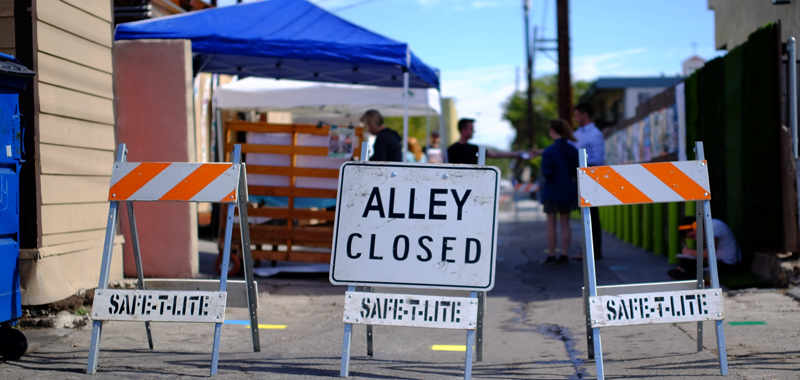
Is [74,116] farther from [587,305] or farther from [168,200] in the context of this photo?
[587,305]

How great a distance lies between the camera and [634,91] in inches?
1684

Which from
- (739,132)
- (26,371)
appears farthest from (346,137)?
(26,371)

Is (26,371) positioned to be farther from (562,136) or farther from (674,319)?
(562,136)

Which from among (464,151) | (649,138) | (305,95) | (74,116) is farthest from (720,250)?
(305,95)

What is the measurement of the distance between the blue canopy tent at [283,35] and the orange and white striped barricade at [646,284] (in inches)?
142

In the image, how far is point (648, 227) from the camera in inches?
400

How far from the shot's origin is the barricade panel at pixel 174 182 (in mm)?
4277

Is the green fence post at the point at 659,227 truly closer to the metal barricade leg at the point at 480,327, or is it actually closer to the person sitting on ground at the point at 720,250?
the person sitting on ground at the point at 720,250

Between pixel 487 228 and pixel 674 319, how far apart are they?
1147 millimetres

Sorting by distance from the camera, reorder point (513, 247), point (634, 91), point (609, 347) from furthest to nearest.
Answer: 1. point (634, 91)
2. point (513, 247)
3. point (609, 347)

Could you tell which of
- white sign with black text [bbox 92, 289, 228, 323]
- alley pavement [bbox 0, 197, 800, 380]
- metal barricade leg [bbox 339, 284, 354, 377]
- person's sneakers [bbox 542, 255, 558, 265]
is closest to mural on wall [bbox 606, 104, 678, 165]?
person's sneakers [bbox 542, 255, 558, 265]

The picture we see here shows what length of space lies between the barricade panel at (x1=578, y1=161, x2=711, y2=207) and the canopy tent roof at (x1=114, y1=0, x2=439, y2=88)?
13.4 ft

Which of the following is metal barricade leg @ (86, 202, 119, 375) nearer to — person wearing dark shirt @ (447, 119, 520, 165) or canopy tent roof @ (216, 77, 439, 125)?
person wearing dark shirt @ (447, 119, 520, 165)

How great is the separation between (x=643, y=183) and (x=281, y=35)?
498 centimetres
